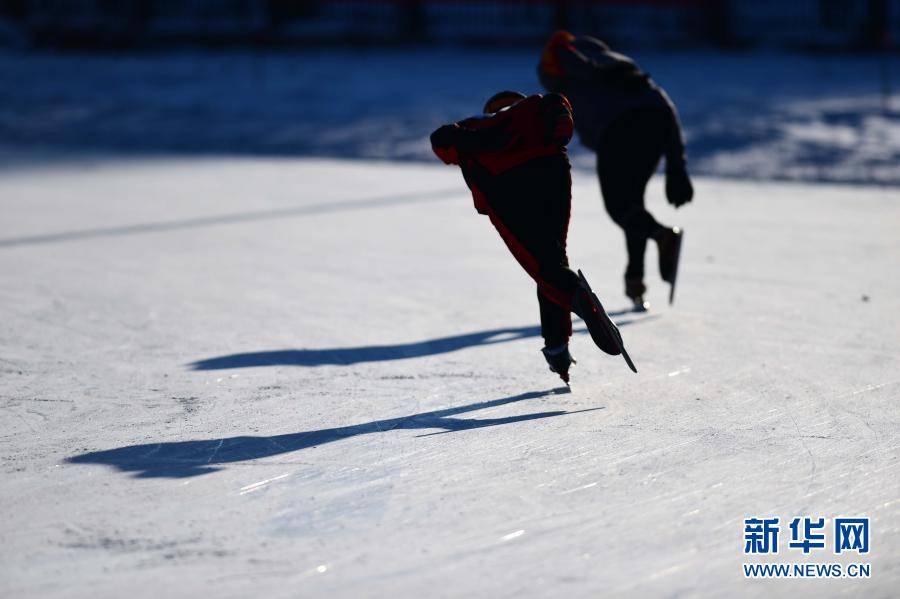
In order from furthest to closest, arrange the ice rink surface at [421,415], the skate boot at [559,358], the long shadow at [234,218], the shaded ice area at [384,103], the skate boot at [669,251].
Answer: the shaded ice area at [384,103], the long shadow at [234,218], the skate boot at [669,251], the skate boot at [559,358], the ice rink surface at [421,415]

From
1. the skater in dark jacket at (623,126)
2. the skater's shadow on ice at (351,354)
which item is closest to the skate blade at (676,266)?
the skater in dark jacket at (623,126)

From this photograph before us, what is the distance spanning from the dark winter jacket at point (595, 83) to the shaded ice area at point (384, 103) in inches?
220

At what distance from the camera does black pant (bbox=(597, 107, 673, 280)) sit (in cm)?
686

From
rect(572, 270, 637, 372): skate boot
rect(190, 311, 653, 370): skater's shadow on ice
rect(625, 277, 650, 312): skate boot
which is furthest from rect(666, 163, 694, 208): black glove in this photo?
rect(572, 270, 637, 372): skate boot

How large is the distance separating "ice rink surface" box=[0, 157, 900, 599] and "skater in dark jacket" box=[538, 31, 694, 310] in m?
0.41

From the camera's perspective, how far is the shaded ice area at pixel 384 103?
44.9ft

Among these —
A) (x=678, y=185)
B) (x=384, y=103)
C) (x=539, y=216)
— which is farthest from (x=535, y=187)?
(x=384, y=103)

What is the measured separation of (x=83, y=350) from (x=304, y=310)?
53.5 inches

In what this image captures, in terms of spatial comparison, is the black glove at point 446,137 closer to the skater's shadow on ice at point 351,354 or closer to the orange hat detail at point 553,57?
the skater's shadow on ice at point 351,354

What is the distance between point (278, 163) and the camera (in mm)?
14023

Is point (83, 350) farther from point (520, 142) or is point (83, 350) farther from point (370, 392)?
point (520, 142)

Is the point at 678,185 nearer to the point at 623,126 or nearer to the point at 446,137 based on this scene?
the point at 623,126

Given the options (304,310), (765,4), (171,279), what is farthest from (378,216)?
(765,4)

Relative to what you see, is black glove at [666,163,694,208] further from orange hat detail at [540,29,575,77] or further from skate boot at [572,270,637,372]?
skate boot at [572,270,637,372]
